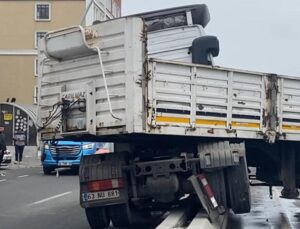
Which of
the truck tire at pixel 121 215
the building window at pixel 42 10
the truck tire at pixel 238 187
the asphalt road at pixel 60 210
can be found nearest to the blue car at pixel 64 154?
the asphalt road at pixel 60 210

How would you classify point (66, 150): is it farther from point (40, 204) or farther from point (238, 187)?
point (238, 187)

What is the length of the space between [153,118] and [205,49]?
2.24 m

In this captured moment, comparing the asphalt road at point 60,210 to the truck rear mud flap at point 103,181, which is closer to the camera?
the truck rear mud flap at point 103,181

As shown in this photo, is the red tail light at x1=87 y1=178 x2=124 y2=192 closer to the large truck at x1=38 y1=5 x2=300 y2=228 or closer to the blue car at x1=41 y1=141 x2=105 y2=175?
the large truck at x1=38 y1=5 x2=300 y2=228

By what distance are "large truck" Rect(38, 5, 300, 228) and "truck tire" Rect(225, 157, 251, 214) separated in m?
0.01

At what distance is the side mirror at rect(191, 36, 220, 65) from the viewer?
998 centimetres

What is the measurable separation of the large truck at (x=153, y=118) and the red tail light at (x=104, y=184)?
1cm

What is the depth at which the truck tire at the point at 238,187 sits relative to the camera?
29.1ft

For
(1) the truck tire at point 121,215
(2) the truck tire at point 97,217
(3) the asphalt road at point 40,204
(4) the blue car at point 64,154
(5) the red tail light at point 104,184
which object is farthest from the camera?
(4) the blue car at point 64,154

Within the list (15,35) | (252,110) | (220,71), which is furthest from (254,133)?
(15,35)

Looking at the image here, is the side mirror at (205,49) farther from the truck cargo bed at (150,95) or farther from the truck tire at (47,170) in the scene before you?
the truck tire at (47,170)

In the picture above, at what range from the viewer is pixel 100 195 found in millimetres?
9266

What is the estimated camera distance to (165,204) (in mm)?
9570

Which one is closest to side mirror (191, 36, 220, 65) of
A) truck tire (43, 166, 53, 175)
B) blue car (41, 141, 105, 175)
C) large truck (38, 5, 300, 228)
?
large truck (38, 5, 300, 228)
